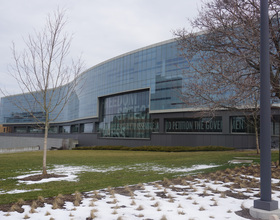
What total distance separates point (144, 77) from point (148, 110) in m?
5.90

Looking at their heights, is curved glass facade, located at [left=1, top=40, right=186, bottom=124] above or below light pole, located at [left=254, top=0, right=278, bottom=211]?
above

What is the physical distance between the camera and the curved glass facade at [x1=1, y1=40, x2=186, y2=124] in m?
43.3

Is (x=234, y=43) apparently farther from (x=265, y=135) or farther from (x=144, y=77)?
(x=144, y=77)

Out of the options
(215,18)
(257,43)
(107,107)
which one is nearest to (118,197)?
(257,43)

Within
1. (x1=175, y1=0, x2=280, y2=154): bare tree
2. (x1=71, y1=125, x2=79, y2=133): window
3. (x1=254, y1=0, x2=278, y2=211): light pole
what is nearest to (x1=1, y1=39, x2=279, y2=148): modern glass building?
(x1=71, y1=125, x2=79, y2=133): window

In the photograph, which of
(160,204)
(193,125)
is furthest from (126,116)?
(160,204)

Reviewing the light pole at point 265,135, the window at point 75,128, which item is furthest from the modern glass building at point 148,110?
the light pole at point 265,135

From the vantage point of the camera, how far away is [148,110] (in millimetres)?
48438

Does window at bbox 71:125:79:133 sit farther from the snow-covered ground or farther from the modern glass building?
the snow-covered ground

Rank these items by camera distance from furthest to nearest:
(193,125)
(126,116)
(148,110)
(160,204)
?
1. (126,116)
2. (148,110)
3. (193,125)
4. (160,204)

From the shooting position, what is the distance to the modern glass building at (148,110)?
3934 centimetres

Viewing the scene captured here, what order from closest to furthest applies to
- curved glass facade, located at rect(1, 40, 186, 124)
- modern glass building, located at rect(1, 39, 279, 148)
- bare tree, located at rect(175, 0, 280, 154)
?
bare tree, located at rect(175, 0, 280, 154), modern glass building, located at rect(1, 39, 279, 148), curved glass facade, located at rect(1, 40, 186, 124)

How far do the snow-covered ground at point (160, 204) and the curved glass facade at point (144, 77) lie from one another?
85.6 ft

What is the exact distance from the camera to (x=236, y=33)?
1166 centimetres
